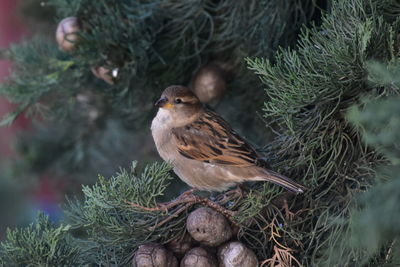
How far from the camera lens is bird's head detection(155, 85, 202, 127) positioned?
7.22 ft

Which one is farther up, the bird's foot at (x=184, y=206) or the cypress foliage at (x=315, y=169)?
the cypress foliage at (x=315, y=169)

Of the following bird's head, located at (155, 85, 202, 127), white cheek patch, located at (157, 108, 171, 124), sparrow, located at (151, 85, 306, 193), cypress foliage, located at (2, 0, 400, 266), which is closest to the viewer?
cypress foliage, located at (2, 0, 400, 266)

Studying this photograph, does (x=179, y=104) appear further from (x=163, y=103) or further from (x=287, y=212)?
(x=287, y=212)

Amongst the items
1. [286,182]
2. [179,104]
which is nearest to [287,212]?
[286,182]

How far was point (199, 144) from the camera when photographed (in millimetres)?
2203

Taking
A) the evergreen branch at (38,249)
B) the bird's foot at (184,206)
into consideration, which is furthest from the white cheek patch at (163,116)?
the evergreen branch at (38,249)

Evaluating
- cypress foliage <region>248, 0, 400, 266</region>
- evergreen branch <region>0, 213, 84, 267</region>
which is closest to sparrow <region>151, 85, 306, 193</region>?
cypress foliage <region>248, 0, 400, 266</region>

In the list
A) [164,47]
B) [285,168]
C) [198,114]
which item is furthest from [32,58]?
[285,168]

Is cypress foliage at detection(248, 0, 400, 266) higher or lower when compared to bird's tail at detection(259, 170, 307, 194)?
higher

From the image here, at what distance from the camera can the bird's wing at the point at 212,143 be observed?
2080 millimetres

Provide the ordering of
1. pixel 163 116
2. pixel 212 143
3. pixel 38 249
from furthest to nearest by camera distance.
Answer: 1. pixel 163 116
2. pixel 212 143
3. pixel 38 249

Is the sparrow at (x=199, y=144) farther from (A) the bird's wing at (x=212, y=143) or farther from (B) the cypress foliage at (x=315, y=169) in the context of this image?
(B) the cypress foliage at (x=315, y=169)

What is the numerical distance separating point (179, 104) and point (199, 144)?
17 cm

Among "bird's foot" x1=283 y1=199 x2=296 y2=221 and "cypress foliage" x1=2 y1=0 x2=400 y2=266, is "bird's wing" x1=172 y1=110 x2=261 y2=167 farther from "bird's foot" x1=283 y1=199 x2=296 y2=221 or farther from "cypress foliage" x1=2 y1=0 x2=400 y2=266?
"bird's foot" x1=283 y1=199 x2=296 y2=221
